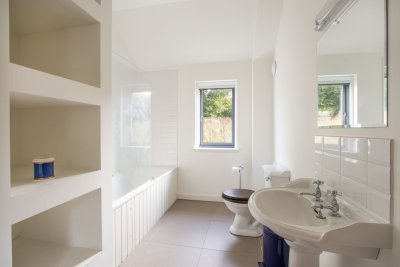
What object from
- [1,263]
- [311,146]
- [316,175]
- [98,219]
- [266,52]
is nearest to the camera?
[1,263]

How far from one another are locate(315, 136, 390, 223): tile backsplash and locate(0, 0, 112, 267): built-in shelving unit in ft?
4.11

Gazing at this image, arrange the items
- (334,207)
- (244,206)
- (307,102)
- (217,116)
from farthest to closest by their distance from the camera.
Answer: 1. (217,116)
2. (244,206)
3. (307,102)
4. (334,207)

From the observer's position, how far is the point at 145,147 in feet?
10.3

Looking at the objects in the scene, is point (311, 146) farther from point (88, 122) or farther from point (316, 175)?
point (88, 122)

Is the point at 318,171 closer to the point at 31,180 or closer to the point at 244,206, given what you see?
the point at 244,206

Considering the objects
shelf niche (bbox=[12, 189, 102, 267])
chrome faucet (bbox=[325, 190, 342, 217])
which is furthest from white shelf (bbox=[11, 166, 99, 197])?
chrome faucet (bbox=[325, 190, 342, 217])

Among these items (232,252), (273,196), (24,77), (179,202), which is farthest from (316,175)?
(179,202)

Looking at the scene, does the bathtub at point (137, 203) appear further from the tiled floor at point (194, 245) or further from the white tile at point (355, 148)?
the white tile at point (355, 148)

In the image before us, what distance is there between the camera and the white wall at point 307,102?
0.65 meters

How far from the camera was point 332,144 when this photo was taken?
3.43 feet

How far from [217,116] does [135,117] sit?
137 centimetres

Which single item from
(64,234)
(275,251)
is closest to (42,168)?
(64,234)

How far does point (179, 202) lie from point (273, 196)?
227 centimetres

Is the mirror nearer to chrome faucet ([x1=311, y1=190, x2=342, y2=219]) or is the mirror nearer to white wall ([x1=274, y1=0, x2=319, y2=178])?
white wall ([x1=274, y1=0, x2=319, y2=178])
